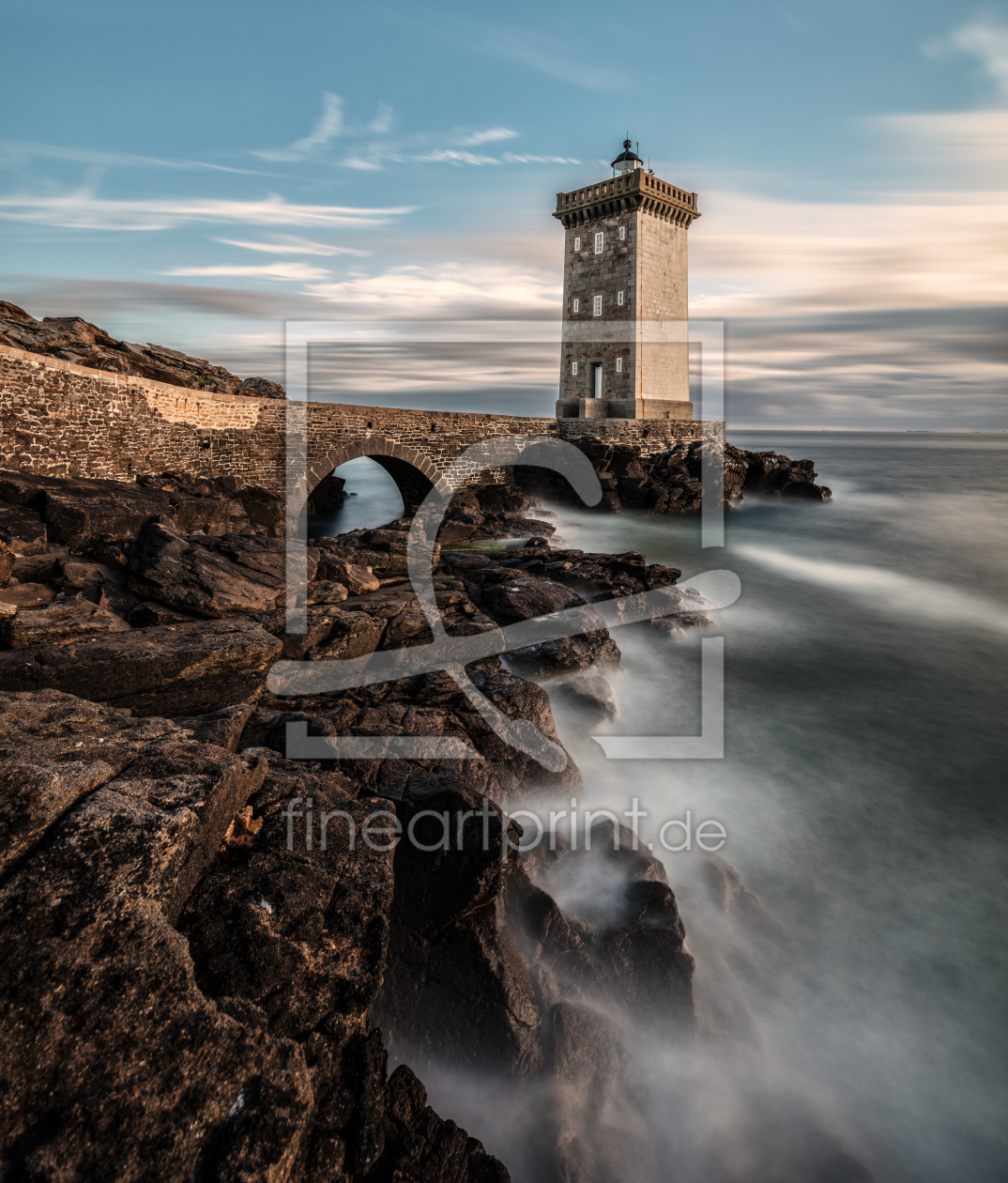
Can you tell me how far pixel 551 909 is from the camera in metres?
4.34

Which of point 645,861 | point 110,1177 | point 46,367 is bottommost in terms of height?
point 645,861

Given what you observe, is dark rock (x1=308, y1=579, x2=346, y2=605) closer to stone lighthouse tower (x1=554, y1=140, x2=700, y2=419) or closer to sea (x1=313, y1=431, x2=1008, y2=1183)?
sea (x1=313, y1=431, x2=1008, y2=1183)

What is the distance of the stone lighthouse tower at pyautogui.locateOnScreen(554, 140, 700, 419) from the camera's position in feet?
79.3

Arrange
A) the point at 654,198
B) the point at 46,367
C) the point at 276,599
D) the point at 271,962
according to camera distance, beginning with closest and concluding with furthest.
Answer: the point at 271,962 < the point at 276,599 < the point at 46,367 < the point at 654,198

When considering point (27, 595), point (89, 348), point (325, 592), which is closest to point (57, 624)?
point (27, 595)

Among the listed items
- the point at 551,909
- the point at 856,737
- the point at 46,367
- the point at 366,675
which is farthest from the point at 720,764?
the point at 46,367

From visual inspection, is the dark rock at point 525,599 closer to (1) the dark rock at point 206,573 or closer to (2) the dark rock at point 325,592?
(2) the dark rock at point 325,592

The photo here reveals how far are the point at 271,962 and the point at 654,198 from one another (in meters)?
27.8

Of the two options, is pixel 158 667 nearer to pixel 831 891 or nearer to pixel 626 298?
pixel 831 891

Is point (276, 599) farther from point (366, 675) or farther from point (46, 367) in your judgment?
point (46, 367)

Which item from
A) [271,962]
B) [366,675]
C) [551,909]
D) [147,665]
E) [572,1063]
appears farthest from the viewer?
[366,675]

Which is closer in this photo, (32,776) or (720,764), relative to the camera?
(32,776)

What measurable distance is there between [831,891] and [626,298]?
23.8 meters

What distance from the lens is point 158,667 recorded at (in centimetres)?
556
